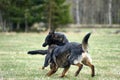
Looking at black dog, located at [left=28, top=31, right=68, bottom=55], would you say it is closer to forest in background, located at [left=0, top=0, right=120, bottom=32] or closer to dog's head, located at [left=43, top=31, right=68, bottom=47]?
dog's head, located at [left=43, top=31, right=68, bottom=47]

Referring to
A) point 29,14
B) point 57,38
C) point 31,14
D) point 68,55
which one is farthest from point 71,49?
point 31,14

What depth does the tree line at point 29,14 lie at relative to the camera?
5006 cm

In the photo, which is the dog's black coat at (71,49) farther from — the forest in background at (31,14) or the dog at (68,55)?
the forest in background at (31,14)

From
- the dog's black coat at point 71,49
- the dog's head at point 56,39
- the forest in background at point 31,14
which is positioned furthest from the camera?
the forest in background at point 31,14

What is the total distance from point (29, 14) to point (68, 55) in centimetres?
3878

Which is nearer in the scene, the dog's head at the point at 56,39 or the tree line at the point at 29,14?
the dog's head at the point at 56,39

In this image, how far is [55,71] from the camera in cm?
1243

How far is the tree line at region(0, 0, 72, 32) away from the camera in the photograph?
5006 centimetres

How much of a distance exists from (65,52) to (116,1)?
76282 millimetres

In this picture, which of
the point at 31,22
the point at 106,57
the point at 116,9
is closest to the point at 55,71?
the point at 106,57

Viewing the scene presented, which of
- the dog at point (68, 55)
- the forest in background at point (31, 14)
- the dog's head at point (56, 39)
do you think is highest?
the dog's head at point (56, 39)

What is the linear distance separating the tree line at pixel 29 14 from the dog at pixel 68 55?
123 feet

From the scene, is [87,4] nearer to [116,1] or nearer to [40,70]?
[116,1]

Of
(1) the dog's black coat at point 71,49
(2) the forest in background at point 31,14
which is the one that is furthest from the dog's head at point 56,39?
(2) the forest in background at point 31,14
